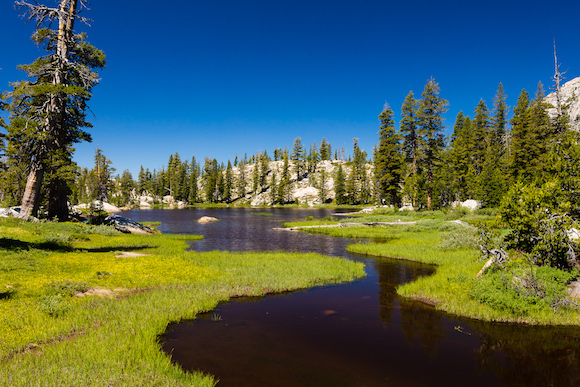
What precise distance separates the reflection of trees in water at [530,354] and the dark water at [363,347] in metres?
0.03

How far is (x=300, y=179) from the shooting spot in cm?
15475

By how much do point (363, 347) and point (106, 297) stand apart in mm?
9519

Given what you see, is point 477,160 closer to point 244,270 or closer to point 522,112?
point 522,112

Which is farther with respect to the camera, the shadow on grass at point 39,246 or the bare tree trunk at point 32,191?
the bare tree trunk at point 32,191

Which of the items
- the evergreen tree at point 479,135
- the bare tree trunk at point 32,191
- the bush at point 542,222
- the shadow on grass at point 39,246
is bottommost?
the shadow on grass at point 39,246

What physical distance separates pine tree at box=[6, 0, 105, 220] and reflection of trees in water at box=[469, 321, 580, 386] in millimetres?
27918

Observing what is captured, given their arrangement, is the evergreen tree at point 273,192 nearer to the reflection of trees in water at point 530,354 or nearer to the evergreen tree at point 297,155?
the evergreen tree at point 297,155

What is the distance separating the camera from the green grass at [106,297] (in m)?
6.56

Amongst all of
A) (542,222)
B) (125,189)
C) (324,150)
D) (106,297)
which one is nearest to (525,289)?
(542,222)

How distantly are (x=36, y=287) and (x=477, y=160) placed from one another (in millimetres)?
75578

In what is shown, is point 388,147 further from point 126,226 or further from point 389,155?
point 126,226

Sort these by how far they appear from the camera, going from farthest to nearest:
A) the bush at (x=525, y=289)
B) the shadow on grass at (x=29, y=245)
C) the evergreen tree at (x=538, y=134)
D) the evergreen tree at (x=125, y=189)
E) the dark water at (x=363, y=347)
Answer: the evergreen tree at (x=125, y=189), the evergreen tree at (x=538, y=134), the shadow on grass at (x=29, y=245), the bush at (x=525, y=289), the dark water at (x=363, y=347)

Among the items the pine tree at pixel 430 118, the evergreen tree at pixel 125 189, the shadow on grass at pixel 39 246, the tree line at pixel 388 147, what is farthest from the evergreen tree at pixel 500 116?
the evergreen tree at pixel 125 189

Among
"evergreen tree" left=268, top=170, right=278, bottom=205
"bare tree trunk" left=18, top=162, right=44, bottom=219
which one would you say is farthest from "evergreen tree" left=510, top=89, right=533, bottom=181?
"evergreen tree" left=268, top=170, right=278, bottom=205
